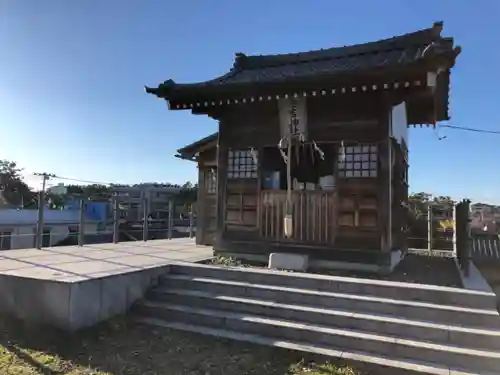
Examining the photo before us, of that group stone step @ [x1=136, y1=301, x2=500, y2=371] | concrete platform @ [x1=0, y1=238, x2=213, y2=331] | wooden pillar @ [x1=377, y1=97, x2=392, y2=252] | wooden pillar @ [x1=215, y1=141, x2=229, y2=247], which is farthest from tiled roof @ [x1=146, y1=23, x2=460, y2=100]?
stone step @ [x1=136, y1=301, x2=500, y2=371]

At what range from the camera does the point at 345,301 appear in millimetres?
4477

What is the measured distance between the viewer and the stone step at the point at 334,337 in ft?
11.5

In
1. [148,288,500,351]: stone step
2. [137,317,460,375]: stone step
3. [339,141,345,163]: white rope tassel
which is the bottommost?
[137,317,460,375]: stone step

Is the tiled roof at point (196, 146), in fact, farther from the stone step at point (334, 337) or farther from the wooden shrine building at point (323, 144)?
the stone step at point (334, 337)

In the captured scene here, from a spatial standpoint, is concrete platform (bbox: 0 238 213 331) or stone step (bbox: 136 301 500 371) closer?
stone step (bbox: 136 301 500 371)

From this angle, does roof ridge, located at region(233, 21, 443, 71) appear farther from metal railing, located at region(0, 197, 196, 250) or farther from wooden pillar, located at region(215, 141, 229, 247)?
metal railing, located at region(0, 197, 196, 250)

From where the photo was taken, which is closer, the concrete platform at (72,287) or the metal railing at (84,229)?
the concrete platform at (72,287)

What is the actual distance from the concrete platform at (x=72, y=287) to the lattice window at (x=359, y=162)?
3322 mm

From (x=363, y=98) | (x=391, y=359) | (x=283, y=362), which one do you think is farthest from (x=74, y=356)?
(x=363, y=98)

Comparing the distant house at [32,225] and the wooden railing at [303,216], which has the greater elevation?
the wooden railing at [303,216]

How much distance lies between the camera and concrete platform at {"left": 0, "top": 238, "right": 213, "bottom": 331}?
4.27 metres

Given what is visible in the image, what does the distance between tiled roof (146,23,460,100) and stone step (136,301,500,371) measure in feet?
12.1

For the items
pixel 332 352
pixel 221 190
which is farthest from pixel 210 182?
pixel 332 352

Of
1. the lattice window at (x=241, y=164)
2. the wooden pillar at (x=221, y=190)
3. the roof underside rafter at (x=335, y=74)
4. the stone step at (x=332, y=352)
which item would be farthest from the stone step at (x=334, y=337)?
the roof underside rafter at (x=335, y=74)
